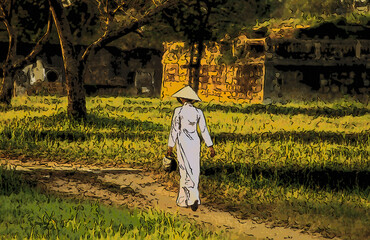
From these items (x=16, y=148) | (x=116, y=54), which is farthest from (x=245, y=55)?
(x=16, y=148)

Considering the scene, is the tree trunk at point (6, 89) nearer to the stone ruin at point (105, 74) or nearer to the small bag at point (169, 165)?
the stone ruin at point (105, 74)

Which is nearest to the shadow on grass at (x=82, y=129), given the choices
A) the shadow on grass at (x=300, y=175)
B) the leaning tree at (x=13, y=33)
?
the shadow on grass at (x=300, y=175)

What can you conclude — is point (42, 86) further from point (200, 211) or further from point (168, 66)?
point (200, 211)

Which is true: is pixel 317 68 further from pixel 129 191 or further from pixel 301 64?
pixel 129 191

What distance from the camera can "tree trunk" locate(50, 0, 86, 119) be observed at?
65.5 feet

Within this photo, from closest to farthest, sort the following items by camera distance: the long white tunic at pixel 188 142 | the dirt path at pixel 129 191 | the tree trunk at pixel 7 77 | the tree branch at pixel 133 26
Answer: the dirt path at pixel 129 191 < the long white tunic at pixel 188 142 < the tree branch at pixel 133 26 < the tree trunk at pixel 7 77

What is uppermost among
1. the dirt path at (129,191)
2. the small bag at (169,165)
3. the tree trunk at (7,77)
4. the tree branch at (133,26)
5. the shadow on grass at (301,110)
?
the tree branch at (133,26)

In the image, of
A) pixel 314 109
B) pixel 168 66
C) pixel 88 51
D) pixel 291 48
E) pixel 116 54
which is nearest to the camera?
pixel 88 51

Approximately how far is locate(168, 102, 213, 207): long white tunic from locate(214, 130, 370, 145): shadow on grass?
7071mm

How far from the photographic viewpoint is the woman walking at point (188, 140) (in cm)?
902

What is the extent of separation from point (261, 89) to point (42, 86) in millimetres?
13846

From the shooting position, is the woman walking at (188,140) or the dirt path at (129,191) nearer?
the dirt path at (129,191)

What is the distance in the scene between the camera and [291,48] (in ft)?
102

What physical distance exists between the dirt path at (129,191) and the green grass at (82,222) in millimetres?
485
